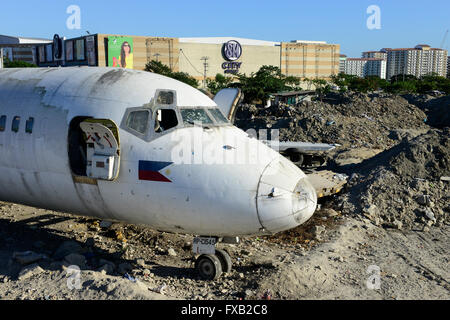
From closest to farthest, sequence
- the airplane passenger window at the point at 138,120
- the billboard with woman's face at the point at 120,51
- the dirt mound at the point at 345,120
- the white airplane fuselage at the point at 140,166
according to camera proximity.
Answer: the white airplane fuselage at the point at 140,166, the airplane passenger window at the point at 138,120, the dirt mound at the point at 345,120, the billboard with woman's face at the point at 120,51

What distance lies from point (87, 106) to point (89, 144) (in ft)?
2.68

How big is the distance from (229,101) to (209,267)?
16.3 ft

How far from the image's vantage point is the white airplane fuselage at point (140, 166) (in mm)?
8141

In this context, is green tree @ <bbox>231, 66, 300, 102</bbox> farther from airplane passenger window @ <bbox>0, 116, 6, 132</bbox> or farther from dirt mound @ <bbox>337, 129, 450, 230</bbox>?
airplane passenger window @ <bbox>0, 116, 6, 132</bbox>

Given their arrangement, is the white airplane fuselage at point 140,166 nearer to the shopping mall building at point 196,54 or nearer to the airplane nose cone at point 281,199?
the airplane nose cone at point 281,199

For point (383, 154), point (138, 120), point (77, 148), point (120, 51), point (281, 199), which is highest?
point (120, 51)

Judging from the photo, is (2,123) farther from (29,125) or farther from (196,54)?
(196,54)

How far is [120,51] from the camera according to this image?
8694 centimetres

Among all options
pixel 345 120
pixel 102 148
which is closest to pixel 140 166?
pixel 102 148

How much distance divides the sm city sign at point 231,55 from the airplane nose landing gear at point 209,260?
3849 inches

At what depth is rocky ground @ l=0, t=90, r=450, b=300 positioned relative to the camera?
885cm

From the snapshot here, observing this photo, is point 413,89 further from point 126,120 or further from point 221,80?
point 126,120

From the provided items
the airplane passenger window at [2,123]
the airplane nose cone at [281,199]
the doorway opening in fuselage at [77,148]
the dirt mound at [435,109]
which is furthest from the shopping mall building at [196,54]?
the airplane nose cone at [281,199]
